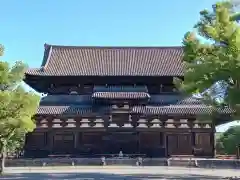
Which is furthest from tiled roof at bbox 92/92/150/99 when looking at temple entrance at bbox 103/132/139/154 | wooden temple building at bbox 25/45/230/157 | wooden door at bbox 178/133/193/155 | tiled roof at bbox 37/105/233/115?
wooden door at bbox 178/133/193/155

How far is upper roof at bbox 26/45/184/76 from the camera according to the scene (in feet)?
125

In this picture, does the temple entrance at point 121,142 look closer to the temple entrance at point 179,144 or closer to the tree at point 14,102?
the temple entrance at point 179,144

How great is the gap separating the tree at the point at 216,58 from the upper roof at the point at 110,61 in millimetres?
15280

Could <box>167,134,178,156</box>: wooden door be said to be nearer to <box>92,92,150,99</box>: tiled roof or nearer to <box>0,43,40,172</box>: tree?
<box>92,92,150,99</box>: tiled roof

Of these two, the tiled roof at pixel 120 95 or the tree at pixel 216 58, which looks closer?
the tree at pixel 216 58

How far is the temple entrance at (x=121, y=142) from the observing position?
3550 cm

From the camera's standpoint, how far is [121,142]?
35688mm

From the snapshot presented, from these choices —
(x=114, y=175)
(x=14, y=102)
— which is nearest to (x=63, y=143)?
(x=114, y=175)

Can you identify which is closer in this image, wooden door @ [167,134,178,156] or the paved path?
the paved path

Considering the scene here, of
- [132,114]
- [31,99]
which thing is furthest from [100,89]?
[31,99]

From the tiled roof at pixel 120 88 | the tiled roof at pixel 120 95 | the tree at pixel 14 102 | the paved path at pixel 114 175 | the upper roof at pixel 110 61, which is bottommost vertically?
the paved path at pixel 114 175

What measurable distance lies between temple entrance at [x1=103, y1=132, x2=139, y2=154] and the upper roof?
6.04m

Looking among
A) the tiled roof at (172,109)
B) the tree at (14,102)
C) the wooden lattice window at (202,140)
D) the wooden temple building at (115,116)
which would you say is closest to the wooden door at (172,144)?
the wooden temple building at (115,116)

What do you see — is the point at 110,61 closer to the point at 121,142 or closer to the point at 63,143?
the point at 121,142
